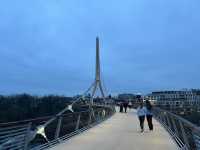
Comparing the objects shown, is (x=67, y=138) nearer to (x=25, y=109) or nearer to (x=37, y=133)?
(x=37, y=133)

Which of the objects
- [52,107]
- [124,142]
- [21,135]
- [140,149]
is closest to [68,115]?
[124,142]

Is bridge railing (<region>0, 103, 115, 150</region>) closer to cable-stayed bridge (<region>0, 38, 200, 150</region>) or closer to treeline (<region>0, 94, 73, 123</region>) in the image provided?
cable-stayed bridge (<region>0, 38, 200, 150</region>)

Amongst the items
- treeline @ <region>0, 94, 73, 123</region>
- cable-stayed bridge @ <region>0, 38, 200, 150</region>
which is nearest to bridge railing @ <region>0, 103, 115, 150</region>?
cable-stayed bridge @ <region>0, 38, 200, 150</region>

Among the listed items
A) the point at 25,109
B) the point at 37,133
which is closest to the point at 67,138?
the point at 37,133

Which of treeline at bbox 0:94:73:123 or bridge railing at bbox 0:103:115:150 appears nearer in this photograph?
bridge railing at bbox 0:103:115:150

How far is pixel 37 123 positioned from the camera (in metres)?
15.6

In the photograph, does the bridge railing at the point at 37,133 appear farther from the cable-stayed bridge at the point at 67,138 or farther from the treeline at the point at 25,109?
the treeline at the point at 25,109

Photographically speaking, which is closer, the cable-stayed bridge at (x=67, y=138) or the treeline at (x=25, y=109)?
the cable-stayed bridge at (x=67, y=138)

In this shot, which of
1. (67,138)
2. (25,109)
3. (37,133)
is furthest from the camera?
(25,109)

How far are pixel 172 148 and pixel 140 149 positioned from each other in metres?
1.31

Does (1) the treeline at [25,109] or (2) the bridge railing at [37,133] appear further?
Answer: (1) the treeline at [25,109]

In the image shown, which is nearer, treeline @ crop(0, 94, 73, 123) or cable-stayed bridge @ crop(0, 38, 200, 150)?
cable-stayed bridge @ crop(0, 38, 200, 150)

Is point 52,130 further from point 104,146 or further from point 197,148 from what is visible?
point 197,148

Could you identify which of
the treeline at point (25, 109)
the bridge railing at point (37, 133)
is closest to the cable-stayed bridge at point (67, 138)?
the bridge railing at point (37, 133)
